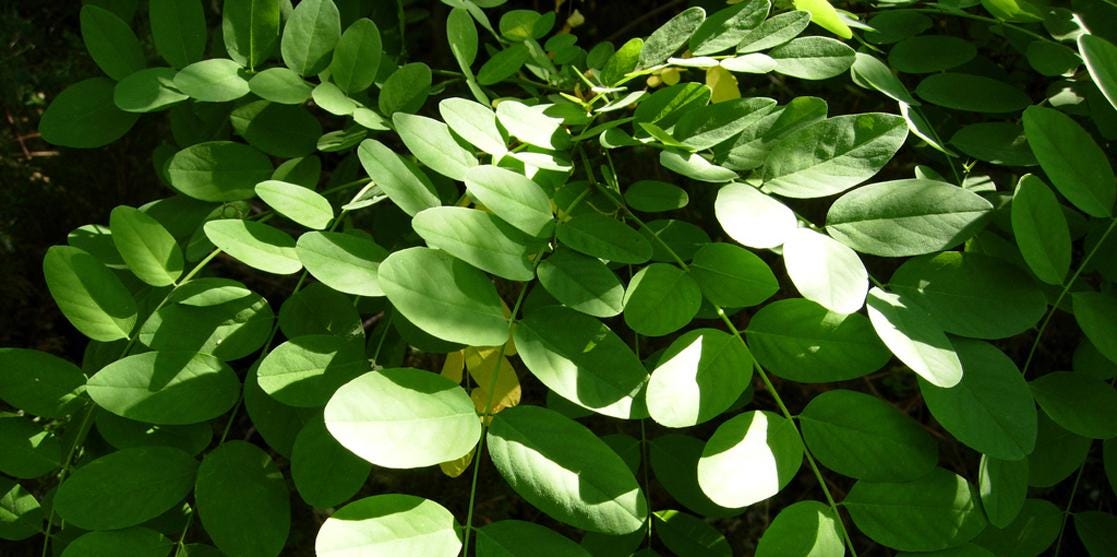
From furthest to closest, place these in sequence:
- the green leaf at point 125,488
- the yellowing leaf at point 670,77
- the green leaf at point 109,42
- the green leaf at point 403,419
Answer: the yellowing leaf at point 670,77 < the green leaf at point 109,42 < the green leaf at point 125,488 < the green leaf at point 403,419

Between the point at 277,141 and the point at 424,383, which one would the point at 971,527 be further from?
the point at 277,141

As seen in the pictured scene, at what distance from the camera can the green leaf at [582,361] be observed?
54 cm

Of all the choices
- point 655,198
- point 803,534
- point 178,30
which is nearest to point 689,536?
point 803,534

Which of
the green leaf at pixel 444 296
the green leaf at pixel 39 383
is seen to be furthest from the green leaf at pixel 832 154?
the green leaf at pixel 39 383

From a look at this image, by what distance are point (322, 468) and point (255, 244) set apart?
0.55 feet

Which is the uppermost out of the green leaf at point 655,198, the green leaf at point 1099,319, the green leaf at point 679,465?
the green leaf at point 655,198

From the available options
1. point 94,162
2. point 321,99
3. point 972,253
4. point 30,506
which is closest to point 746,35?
point 972,253

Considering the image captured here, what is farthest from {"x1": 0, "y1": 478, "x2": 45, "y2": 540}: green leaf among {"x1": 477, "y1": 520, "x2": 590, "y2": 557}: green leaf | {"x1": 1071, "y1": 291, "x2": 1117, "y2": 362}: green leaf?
{"x1": 1071, "y1": 291, "x2": 1117, "y2": 362}: green leaf

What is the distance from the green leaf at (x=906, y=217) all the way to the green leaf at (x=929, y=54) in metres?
0.26

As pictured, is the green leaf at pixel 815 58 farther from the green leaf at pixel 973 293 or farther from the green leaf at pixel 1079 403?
the green leaf at pixel 1079 403

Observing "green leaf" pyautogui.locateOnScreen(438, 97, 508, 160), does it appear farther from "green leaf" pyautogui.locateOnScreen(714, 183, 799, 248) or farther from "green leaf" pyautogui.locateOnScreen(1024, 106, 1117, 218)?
"green leaf" pyautogui.locateOnScreen(1024, 106, 1117, 218)

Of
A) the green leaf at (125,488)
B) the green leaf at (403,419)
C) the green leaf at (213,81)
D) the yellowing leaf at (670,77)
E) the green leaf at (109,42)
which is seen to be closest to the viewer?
the green leaf at (403,419)

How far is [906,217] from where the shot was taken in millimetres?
593

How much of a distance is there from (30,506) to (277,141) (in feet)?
1.15
